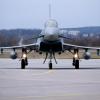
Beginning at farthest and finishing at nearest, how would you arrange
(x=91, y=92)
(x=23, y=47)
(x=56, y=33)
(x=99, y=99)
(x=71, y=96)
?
(x=23, y=47), (x=56, y=33), (x=91, y=92), (x=71, y=96), (x=99, y=99)

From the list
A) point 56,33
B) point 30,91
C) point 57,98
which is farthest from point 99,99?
point 56,33

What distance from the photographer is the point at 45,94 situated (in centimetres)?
1383

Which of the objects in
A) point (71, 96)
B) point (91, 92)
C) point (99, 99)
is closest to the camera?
point (99, 99)

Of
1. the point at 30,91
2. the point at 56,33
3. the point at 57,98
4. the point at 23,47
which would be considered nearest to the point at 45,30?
the point at 56,33

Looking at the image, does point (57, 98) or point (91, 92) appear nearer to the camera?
point (57, 98)

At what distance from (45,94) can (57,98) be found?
3.98ft

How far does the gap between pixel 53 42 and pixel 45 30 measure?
3.02ft

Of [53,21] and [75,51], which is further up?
[53,21]

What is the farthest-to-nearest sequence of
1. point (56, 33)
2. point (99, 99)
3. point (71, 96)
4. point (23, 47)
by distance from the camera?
point (23, 47) < point (56, 33) < point (71, 96) < point (99, 99)

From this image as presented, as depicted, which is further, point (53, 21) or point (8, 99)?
point (53, 21)

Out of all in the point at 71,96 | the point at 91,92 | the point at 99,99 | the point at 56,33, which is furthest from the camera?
the point at 56,33

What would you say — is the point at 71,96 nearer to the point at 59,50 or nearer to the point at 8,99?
the point at 8,99

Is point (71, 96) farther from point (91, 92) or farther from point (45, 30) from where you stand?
point (45, 30)

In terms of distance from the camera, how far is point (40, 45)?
3136 centimetres
